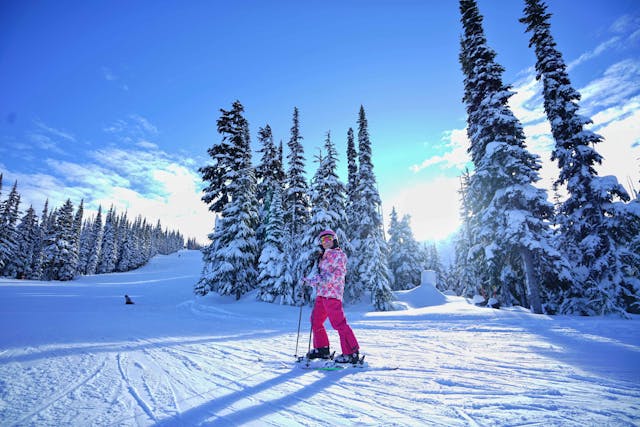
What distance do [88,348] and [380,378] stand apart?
18.8 ft

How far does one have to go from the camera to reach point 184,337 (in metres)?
7.27

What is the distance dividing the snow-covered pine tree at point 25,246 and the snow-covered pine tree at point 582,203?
227 ft

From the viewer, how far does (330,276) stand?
5086mm

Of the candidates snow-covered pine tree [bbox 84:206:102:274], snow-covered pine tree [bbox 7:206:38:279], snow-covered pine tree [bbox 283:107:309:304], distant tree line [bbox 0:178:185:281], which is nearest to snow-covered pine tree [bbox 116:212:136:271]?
distant tree line [bbox 0:178:185:281]

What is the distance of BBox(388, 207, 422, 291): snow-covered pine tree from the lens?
3706cm

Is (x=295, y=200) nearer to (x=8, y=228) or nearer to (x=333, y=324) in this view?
(x=333, y=324)

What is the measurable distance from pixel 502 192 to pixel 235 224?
1712 centimetres

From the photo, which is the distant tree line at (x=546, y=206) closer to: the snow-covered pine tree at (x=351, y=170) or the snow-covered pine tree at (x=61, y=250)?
the snow-covered pine tree at (x=351, y=170)

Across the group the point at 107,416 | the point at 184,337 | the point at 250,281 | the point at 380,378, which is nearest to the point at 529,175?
the point at 380,378

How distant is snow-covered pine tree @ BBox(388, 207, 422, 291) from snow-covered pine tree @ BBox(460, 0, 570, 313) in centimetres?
2047

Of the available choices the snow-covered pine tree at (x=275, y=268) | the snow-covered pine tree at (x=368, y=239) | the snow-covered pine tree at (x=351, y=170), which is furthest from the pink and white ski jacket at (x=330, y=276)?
the snow-covered pine tree at (x=351, y=170)

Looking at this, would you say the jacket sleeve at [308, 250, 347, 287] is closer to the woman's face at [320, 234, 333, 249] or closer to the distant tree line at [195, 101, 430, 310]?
the woman's face at [320, 234, 333, 249]

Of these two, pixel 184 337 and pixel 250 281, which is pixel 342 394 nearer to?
pixel 184 337

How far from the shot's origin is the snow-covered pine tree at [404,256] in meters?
37.1
